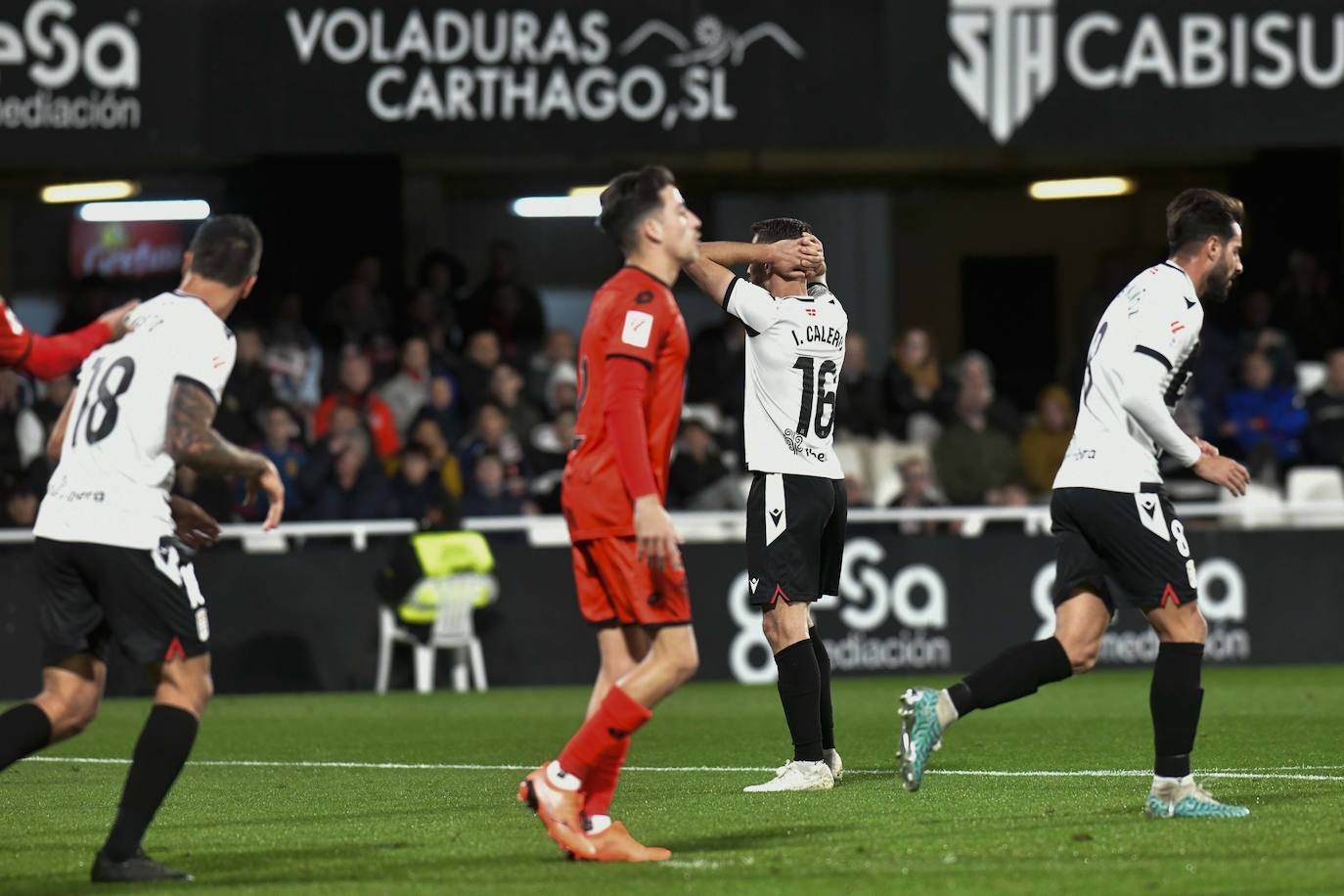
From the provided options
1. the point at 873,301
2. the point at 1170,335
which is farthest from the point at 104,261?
the point at 1170,335

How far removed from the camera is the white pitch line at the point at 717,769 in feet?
29.1

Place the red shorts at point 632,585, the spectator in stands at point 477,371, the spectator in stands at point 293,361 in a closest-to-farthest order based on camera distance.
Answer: the red shorts at point 632,585
the spectator in stands at point 477,371
the spectator in stands at point 293,361

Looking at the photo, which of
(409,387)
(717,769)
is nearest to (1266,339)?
(409,387)

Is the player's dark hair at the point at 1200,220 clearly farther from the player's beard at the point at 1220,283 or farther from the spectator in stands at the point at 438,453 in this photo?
the spectator in stands at the point at 438,453

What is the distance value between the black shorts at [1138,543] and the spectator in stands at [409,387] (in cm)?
1138

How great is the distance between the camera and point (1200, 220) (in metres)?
7.54

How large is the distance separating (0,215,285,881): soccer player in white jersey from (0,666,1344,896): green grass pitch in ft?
Answer: 1.31

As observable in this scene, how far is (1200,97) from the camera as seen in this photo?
17.6 m

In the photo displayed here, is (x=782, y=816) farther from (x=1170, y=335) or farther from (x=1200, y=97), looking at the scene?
(x=1200, y=97)

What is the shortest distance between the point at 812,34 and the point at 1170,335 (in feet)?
34.8

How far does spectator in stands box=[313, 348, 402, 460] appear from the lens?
1803cm

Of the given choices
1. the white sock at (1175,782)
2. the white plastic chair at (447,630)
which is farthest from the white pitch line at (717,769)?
the white plastic chair at (447,630)

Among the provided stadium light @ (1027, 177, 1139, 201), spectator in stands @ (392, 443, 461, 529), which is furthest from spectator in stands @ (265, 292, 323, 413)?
stadium light @ (1027, 177, 1139, 201)

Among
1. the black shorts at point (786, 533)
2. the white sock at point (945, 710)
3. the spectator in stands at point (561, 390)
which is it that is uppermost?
the spectator in stands at point (561, 390)
